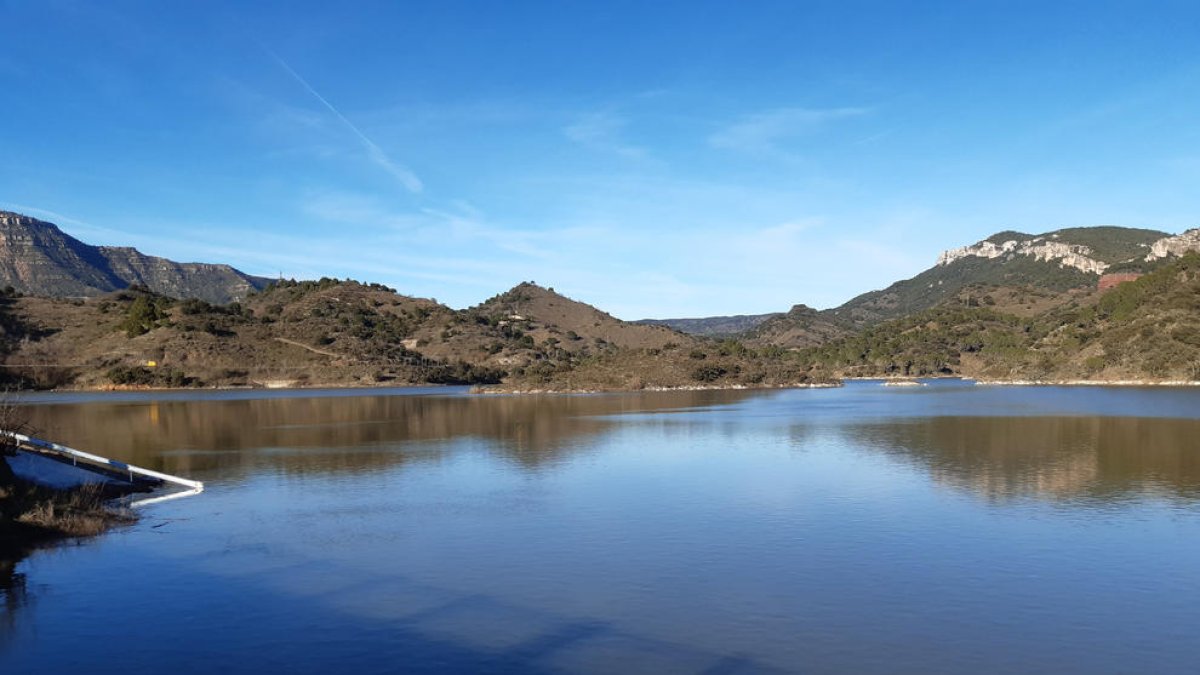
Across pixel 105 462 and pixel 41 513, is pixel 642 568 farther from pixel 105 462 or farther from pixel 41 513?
pixel 105 462

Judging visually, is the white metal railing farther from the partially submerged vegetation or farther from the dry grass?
the dry grass

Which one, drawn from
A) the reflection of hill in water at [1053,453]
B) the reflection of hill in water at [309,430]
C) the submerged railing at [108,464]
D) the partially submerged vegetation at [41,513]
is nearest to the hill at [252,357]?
the reflection of hill in water at [309,430]

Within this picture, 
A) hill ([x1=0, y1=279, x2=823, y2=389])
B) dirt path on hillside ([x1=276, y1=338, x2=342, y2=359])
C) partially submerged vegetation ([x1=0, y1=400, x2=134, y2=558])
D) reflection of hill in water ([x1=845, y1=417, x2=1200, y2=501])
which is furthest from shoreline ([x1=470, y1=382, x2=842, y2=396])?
partially submerged vegetation ([x1=0, y1=400, x2=134, y2=558])

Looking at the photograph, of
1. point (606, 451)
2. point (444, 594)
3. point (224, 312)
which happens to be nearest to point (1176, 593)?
point (444, 594)

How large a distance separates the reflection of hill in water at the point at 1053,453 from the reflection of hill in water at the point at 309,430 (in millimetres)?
19887

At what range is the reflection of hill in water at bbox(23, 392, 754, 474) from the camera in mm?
44312

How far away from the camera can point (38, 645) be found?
15281 millimetres

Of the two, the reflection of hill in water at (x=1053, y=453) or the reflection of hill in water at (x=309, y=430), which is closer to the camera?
the reflection of hill in water at (x=1053, y=453)

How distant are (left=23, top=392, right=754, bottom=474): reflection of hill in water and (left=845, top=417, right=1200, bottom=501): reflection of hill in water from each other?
19887mm

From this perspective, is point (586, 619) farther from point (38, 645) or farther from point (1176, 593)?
point (1176, 593)

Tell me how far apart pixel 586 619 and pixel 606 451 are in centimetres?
3085

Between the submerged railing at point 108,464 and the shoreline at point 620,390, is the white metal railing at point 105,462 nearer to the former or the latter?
the submerged railing at point 108,464

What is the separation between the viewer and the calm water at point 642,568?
14.8 m

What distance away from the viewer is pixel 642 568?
20.6m
